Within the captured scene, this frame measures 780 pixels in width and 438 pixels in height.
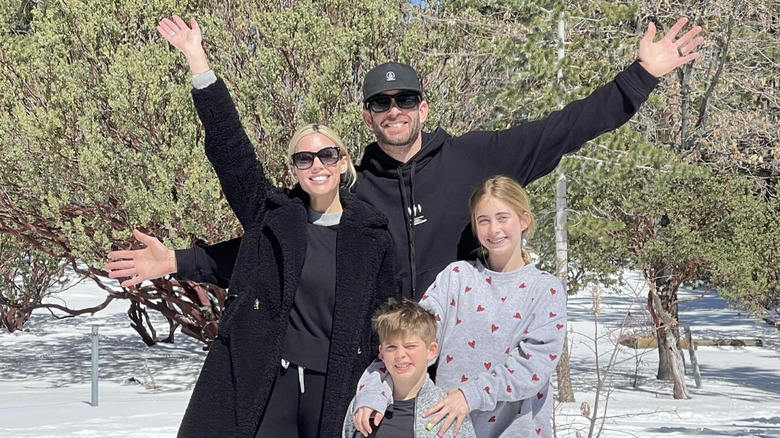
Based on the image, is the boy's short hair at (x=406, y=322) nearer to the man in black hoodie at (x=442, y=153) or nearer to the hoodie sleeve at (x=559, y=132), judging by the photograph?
the man in black hoodie at (x=442, y=153)

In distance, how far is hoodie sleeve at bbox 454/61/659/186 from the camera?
3281mm

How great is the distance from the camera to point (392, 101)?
331 cm

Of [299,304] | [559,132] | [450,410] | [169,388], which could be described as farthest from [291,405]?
[169,388]

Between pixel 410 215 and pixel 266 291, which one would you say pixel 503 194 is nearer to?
pixel 410 215

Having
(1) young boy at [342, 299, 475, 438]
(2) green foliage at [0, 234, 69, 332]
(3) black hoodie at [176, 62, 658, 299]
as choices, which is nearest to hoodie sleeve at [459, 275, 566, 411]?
(1) young boy at [342, 299, 475, 438]

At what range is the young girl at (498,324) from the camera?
2.75 meters

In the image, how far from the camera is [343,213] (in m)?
3.16

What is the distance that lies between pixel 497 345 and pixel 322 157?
83cm

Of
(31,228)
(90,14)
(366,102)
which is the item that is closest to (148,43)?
(90,14)

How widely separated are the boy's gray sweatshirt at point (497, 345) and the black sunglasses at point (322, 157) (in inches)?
20.6

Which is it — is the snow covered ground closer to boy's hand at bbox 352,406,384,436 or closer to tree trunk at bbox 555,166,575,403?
tree trunk at bbox 555,166,575,403

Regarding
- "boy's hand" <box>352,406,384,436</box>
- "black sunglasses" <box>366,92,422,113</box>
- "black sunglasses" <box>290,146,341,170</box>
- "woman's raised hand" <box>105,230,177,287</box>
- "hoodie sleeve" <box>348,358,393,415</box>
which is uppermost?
"black sunglasses" <box>366,92,422,113</box>

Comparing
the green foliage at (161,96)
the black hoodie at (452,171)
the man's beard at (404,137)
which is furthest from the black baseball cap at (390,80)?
the green foliage at (161,96)

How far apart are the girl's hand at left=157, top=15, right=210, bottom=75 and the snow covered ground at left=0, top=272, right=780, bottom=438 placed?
14.0 feet
